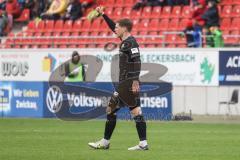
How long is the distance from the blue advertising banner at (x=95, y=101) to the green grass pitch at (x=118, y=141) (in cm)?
230

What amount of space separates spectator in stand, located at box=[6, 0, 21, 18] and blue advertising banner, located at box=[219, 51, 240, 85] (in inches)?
504

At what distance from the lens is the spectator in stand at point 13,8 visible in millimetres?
37419

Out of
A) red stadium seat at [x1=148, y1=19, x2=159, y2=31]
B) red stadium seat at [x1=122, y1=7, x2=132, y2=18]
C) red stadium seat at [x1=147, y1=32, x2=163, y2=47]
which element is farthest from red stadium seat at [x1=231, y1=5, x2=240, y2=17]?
red stadium seat at [x1=122, y1=7, x2=132, y2=18]

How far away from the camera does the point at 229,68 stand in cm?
2839

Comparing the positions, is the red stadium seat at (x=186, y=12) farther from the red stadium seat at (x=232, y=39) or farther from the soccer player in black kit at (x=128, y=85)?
the soccer player in black kit at (x=128, y=85)

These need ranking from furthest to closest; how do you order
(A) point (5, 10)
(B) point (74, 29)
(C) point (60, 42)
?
(A) point (5, 10) → (B) point (74, 29) → (C) point (60, 42)

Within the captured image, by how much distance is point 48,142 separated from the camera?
17.0 meters

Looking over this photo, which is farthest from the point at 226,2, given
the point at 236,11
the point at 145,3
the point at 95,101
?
the point at 95,101

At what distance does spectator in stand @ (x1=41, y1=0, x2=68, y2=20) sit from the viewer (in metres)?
36.2

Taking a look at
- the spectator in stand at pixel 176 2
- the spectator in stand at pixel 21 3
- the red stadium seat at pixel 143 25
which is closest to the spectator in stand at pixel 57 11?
the spectator in stand at pixel 21 3

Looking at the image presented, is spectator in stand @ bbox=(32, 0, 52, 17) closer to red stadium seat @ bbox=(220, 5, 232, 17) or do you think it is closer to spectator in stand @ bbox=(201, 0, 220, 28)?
red stadium seat @ bbox=(220, 5, 232, 17)

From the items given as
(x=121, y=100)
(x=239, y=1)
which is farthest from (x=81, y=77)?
(x=121, y=100)

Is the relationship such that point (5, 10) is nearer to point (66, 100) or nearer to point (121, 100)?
point (66, 100)

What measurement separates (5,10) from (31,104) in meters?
9.93
